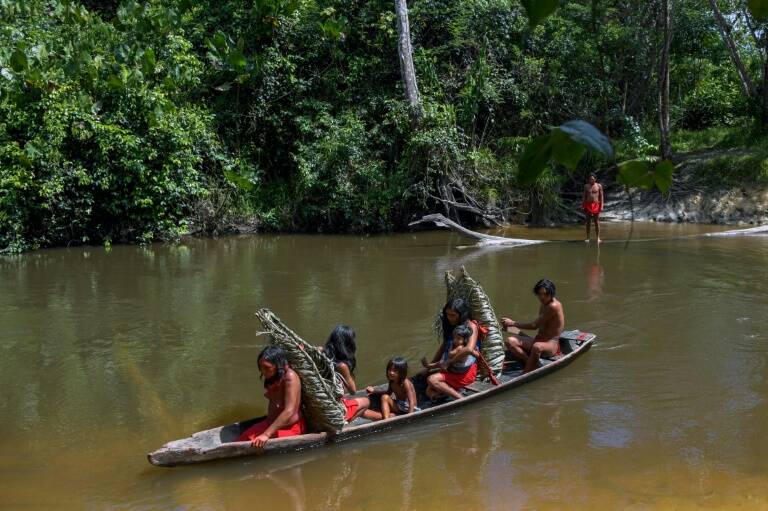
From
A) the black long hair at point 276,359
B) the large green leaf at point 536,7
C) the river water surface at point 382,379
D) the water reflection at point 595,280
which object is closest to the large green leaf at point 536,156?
the large green leaf at point 536,7

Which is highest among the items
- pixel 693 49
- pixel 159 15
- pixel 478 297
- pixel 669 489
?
pixel 693 49

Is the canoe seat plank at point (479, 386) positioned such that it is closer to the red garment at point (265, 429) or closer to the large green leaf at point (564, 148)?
the red garment at point (265, 429)

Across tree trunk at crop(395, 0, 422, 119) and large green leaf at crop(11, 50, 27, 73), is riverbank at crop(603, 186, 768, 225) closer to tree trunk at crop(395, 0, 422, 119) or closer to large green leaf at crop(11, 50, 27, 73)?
tree trunk at crop(395, 0, 422, 119)

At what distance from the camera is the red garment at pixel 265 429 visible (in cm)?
597

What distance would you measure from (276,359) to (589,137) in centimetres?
476

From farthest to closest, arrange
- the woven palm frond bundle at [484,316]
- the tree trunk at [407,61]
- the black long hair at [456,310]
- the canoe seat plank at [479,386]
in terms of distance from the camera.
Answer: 1. the tree trunk at [407,61]
2. the woven palm frond bundle at [484,316]
3. the black long hair at [456,310]
4. the canoe seat plank at [479,386]

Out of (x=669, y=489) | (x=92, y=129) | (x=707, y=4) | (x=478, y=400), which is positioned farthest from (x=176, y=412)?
(x=707, y=4)

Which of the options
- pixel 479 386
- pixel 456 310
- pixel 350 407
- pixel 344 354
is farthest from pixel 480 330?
pixel 350 407

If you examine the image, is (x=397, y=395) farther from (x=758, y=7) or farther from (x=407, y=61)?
(x=407, y=61)

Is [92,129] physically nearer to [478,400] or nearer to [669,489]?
[478,400]

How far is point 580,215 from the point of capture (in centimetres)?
1953

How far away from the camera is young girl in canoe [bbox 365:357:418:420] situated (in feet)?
21.9

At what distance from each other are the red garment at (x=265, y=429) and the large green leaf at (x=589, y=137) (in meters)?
4.93

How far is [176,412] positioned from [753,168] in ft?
52.5
